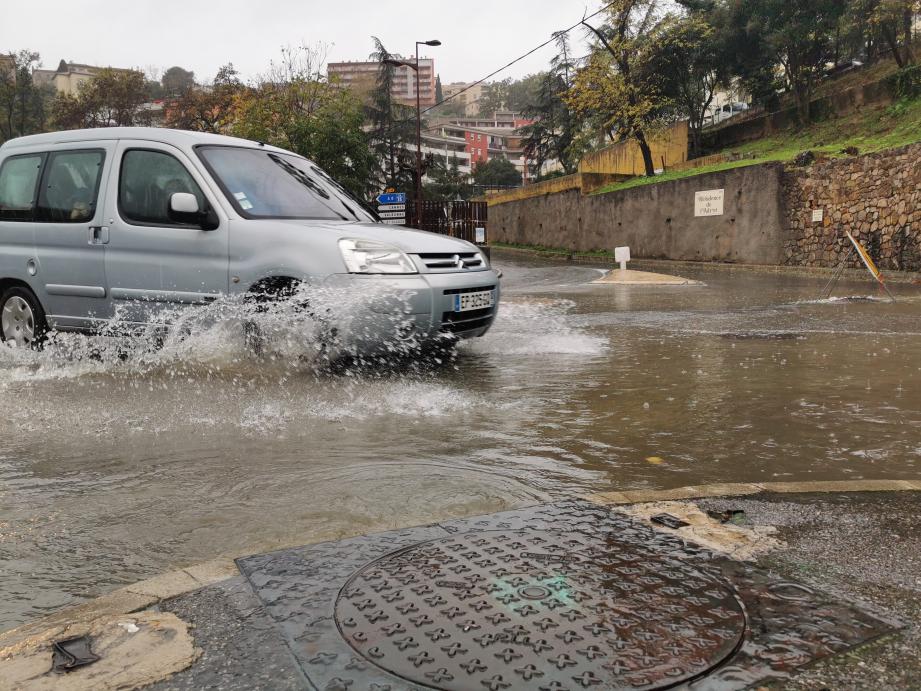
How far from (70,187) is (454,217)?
20221 mm

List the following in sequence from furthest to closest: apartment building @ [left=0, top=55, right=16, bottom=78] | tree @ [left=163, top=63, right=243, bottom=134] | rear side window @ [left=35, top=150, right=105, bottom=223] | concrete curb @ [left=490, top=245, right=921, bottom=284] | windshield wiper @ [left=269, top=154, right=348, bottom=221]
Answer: apartment building @ [left=0, top=55, right=16, bottom=78]
tree @ [left=163, top=63, right=243, bottom=134]
concrete curb @ [left=490, top=245, right=921, bottom=284]
windshield wiper @ [left=269, top=154, right=348, bottom=221]
rear side window @ [left=35, top=150, right=105, bottom=223]

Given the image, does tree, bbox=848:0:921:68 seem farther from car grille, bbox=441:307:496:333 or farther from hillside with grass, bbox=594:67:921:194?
car grille, bbox=441:307:496:333

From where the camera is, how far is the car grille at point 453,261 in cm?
630

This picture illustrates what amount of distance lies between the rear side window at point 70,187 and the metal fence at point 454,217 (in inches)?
758

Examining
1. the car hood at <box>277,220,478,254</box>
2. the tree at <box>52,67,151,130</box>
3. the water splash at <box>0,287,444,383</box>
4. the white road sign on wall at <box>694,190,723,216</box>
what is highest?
the tree at <box>52,67,151,130</box>

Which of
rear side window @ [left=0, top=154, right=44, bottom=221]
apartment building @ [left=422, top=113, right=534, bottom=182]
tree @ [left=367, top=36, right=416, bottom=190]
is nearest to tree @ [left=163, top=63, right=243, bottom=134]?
tree @ [left=367, top=36, right=416, bottom=190]

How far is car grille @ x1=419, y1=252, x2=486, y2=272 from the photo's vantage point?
6.30 meters

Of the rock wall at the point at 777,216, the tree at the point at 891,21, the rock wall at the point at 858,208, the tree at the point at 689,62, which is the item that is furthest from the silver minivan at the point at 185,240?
the tree at the point at 689,62

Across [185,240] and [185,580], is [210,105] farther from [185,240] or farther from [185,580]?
[185,580]

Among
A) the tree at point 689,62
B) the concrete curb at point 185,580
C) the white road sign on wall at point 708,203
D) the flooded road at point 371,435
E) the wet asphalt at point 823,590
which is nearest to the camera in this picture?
the wet asphalt at point 823,590

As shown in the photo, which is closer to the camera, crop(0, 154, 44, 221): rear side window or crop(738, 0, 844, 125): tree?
crop(0, 154, 44, 221): rear side window

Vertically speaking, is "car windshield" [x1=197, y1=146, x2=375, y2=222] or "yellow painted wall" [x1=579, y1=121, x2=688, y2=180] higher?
"yellow painted wall" [x1=579, y1=121, x2=688, y2=180]

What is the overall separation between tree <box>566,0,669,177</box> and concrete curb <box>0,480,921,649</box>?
103 feet

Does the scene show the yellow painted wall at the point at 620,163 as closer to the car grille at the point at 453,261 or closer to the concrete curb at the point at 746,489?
the car grille at the point at 453,261
